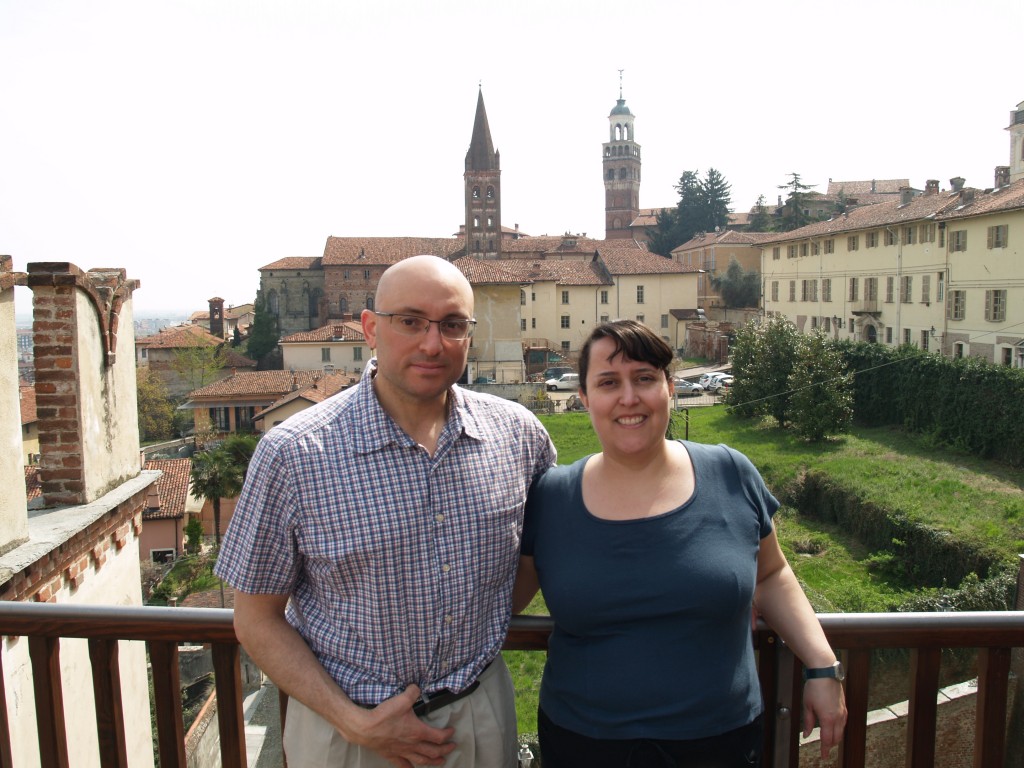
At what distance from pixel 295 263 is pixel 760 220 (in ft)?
129

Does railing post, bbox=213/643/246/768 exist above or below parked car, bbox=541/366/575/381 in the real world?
above

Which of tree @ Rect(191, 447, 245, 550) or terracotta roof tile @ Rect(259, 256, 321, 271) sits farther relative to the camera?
terracotta roof tile @ Rect(259, 256, 321, 271)

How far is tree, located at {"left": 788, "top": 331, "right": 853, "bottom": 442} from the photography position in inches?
1040

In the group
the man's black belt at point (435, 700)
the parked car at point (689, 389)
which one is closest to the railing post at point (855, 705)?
the man's black belt at point (435, 700)

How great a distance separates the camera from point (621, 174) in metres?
89.7

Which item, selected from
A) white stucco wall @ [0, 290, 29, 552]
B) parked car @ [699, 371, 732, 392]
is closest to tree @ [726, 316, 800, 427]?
parked car @ [699, 371, 732, 392]

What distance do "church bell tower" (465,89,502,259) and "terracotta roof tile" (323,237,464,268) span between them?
1.18 metres

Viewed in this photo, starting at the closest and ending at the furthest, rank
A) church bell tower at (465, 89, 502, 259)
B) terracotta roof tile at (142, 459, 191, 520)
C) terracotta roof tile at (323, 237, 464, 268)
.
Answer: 1. terracotta roof tile at (142, 459, 191, 520)
2. terracotta roof tile at (323, 237, 464, 268)
3. church bell tower at (465, 89, 502, 259)

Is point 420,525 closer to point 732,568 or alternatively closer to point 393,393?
point 393,393

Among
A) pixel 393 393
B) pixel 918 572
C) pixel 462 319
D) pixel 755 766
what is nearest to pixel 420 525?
pixel 393 393

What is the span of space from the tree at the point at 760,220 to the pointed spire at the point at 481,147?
74.0 ft

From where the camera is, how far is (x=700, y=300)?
5828 cm

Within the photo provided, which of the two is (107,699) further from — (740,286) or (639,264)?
(740,286)

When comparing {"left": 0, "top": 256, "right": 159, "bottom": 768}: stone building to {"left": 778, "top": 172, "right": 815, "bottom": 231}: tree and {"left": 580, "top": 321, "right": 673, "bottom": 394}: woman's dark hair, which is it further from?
{"left": 778, "top": 172, "right": 815, "bottom": 231}: tree
